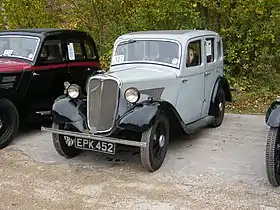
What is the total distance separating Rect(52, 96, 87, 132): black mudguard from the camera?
5895mm

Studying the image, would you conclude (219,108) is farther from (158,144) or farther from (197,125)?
(158,144)

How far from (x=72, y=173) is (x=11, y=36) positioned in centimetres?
347

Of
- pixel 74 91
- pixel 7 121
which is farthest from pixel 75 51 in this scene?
pixel 74 91

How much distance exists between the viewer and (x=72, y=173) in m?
5.72

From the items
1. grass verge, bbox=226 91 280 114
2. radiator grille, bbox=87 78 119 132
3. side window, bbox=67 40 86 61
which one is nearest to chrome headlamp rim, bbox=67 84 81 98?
radiator grille, bbox=87 78 119 132

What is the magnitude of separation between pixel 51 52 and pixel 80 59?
2.62 feet

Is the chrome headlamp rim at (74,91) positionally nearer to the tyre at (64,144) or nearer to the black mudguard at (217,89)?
Answer: the tyre at (64,144)

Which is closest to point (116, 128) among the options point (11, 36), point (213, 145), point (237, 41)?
point (213, 145)

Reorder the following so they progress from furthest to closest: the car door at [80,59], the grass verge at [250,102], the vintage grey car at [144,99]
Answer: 1. the grass verge at [250,102]
2. the car door at [80,59]
3. the vintage grey car at [144,99]

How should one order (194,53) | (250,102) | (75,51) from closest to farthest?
(194,53)
(75,51)
(250,102)

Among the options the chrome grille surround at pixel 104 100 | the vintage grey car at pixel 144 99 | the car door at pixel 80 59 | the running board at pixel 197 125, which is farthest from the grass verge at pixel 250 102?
the chrome grille surround at pixel 104 100

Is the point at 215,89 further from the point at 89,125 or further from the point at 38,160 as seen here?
the point at 38,160

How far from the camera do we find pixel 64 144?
20.4 ft

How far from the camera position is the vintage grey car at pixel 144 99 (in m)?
5.67
